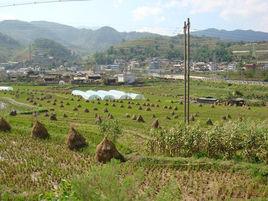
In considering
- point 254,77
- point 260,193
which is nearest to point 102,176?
point 260,193

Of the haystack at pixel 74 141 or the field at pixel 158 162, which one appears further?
the haystack at pixel 74 141

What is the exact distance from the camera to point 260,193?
2280cm

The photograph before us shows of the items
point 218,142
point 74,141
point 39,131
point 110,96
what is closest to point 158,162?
point 218,142

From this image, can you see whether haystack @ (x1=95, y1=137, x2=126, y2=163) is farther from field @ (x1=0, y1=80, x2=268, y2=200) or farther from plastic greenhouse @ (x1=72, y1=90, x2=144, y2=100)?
plastic greenhouse @ (x1=72, y1=90, x2=144, y2=100)

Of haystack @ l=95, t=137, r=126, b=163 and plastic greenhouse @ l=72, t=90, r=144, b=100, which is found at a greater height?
haystack @ l=95, t=137, r=126, b=163

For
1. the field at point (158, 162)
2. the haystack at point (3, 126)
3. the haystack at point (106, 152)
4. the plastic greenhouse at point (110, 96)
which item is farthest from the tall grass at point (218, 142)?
the plastic greenhouse at point (110, 96)

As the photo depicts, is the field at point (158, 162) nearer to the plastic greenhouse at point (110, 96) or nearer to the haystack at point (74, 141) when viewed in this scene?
the haystack at point (74, 141)

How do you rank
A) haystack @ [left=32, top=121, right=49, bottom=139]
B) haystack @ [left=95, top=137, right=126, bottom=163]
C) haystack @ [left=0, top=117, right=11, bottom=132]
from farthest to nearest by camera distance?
haystack @ [left=0, top=117, right=11, bottom=132] < haystack @ [left=32, top=121, right=49, bottom=139] < haystack @ [left=95, top=137, right=126, bottom=163]

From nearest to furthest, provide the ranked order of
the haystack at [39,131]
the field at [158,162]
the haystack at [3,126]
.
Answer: the field at [158,162] < the haystack at [39,131] < the haystack at [3,126]

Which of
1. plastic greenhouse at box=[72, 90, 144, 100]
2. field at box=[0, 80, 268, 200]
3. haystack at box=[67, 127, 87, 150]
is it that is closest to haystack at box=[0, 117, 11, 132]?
field at box=[0, 80, 268, 200]

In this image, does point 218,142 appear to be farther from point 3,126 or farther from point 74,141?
point 3,126

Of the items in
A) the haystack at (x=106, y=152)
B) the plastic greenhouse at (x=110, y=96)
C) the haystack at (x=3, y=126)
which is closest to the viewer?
Answer: the haystack at (x=106, y=152)

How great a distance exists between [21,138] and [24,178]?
11.3 m

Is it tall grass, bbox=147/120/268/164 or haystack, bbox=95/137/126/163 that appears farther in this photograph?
haystack, bbox=95/137/126/163
